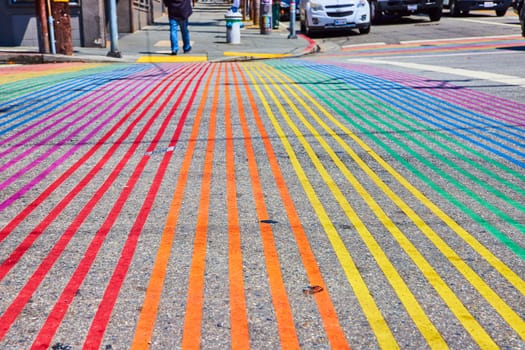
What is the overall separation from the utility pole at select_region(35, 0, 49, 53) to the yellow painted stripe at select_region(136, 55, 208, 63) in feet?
7.31

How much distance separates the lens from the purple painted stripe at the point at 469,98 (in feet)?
23.1

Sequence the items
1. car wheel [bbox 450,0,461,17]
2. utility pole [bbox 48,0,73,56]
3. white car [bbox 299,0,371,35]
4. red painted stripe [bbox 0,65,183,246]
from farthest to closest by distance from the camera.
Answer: car wheel [bbox 450,0,461,17]
white car [bbox 299,0,371,35]
utility pole [bbox 48,0,73,56]
red painted stripe [bbox 0,65,183,246]

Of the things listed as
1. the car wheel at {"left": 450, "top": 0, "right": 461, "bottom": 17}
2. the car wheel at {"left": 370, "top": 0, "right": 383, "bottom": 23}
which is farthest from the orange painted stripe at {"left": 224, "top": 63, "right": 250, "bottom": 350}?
the car wheel at {"left": 450, "top": 0, "right": 461, "bottom": 17}

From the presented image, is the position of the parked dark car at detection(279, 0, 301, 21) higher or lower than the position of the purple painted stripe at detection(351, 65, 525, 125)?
higher

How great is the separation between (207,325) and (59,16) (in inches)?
560

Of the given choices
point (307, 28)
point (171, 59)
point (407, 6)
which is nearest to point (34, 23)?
point (171, 59)

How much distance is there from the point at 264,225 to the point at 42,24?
13.3 m

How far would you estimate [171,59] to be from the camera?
1546 centimetres

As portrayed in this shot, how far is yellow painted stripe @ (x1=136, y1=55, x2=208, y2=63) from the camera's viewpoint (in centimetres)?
1530

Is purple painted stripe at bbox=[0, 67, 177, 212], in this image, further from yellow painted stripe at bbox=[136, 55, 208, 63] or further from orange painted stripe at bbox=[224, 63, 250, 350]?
yellow painted stripe at bbox=[136, 55, 208, 63]

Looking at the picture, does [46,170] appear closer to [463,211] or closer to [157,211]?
[157,211]

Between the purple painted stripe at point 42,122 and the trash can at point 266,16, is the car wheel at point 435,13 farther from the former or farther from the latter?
the purple painted stripe at point 42,122

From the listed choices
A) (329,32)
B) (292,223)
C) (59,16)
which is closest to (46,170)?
(292,223)

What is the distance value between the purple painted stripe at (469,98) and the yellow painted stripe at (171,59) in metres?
5.91
